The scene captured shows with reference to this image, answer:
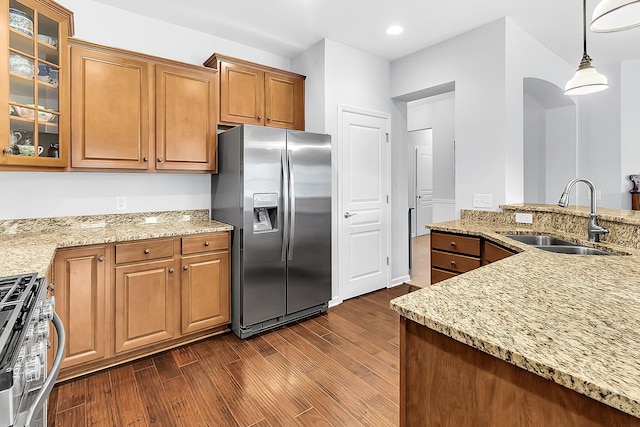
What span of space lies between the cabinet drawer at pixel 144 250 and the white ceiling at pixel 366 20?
1.94 meters

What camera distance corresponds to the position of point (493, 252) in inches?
90.7

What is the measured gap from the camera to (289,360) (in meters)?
2.35

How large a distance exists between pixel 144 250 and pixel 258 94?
1.80 meters

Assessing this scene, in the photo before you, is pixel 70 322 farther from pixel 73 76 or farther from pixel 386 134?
pixel 386 134

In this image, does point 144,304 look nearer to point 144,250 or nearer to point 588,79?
point 144,250

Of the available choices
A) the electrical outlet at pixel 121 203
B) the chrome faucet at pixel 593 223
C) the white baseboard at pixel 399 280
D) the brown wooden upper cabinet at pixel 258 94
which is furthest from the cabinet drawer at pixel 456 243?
the electrical outlet at pixel 121 203

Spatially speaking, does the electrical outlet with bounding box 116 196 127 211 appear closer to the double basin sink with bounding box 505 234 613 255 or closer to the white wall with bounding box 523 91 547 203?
the double basin sink with bounding box 505 234 613 255

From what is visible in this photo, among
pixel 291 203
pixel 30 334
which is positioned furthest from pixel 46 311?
pixel 291 203

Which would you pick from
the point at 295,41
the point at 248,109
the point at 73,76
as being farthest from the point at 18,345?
the point at 295,41

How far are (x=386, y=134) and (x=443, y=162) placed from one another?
3.67 metres

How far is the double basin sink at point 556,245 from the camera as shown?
1.95 m

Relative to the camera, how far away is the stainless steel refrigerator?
2.65 meters

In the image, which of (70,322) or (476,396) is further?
(70,322)

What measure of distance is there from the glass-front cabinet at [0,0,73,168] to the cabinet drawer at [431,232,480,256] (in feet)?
9.32
